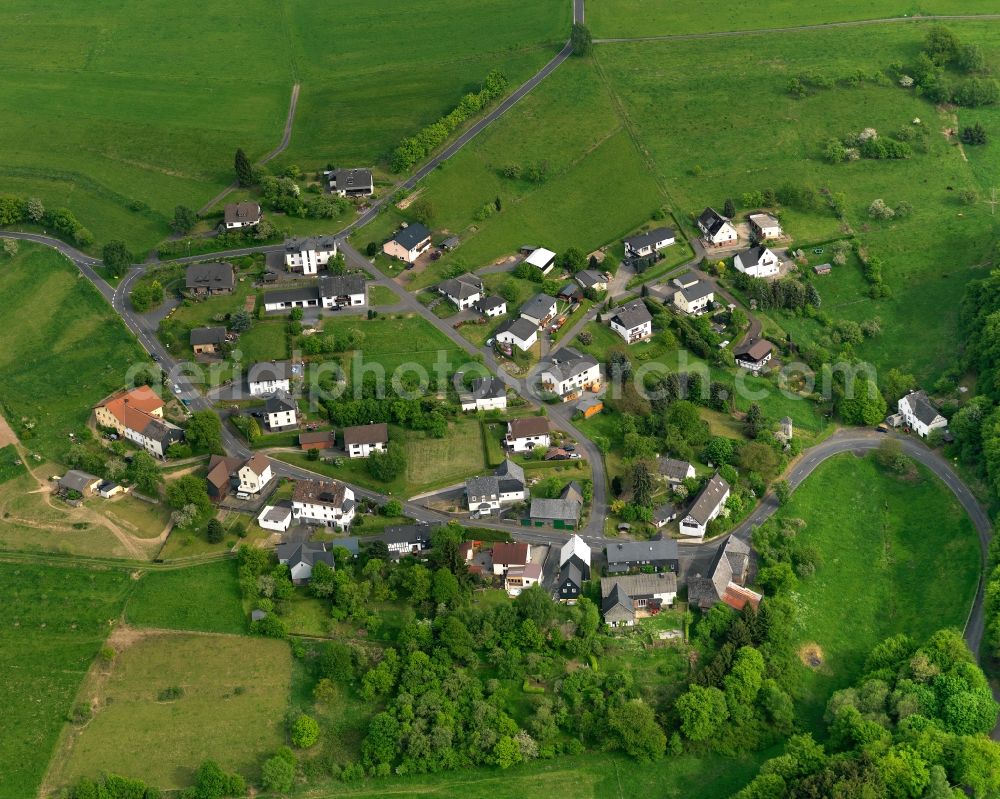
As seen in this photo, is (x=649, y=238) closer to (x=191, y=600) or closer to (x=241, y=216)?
(x=241, y=216)

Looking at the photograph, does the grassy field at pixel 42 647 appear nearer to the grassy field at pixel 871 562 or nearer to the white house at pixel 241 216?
the white house at pixel 241 216

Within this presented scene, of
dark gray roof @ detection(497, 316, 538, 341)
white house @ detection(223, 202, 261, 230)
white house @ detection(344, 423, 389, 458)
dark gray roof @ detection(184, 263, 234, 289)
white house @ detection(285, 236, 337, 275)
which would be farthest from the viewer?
white house @ detection(223, 202, 261, 230)

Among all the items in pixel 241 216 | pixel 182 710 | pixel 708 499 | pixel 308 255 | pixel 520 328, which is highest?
pixel 241 216

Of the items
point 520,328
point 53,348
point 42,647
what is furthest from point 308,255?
point 42,647

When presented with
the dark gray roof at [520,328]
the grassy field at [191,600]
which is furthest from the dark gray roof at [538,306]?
the grassy field at [191,600]

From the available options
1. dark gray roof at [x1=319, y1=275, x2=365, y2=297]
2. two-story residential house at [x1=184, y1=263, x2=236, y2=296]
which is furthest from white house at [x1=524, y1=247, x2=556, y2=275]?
two-story residential house at [x1=184, y1=263, x2=236, y2=296]

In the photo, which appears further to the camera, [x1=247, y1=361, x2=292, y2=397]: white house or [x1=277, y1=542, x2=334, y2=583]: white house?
[x1=247, y1=361, x2=292, y2=397]: white house

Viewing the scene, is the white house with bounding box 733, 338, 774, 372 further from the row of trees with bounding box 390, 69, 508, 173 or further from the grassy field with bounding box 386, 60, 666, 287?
the row of trees with bounding box 390, 69, 508, 173
